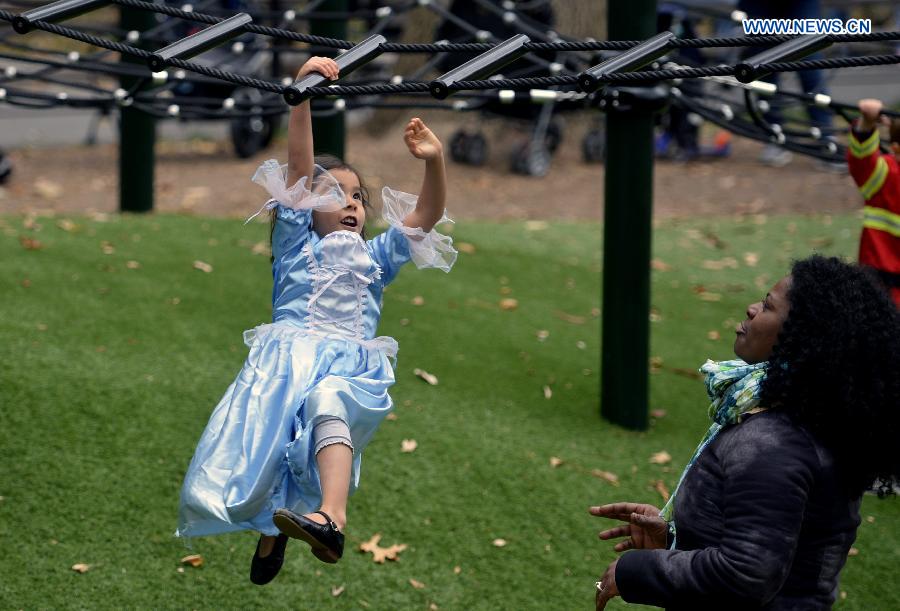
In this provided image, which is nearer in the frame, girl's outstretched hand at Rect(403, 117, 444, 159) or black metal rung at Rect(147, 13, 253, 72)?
black metal rung at Rect(147, 13, 253, 72)

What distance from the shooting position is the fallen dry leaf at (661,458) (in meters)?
4.55

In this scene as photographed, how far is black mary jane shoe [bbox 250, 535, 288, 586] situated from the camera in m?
2.82

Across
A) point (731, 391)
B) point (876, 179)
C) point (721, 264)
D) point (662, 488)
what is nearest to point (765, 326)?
point (731, 391)

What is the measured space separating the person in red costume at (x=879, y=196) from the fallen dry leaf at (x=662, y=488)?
1.19 meters

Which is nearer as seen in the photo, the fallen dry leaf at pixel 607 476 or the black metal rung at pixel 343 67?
the black metal rung at pixel 343 67

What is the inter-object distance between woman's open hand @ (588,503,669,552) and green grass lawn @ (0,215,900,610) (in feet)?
4.38

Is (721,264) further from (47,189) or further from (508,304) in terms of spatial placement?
(47,189)

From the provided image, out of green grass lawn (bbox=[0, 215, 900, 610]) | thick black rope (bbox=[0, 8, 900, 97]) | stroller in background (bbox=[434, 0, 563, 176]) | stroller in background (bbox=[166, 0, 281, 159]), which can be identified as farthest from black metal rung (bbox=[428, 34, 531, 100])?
stroller in background (bbox=[166, 0, 281, 159])

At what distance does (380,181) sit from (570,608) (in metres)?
6.64

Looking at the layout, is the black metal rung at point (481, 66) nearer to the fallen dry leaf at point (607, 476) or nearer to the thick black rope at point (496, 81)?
the thick black rope at point (496, 81)

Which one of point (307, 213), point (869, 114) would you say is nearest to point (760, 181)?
point (869, 114)

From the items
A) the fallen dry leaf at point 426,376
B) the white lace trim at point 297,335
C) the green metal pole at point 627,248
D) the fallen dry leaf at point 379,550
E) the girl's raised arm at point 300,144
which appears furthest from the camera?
the fallen dry leaf at point 426,376

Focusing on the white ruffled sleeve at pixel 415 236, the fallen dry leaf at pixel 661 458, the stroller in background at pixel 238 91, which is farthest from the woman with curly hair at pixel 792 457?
the stroller in background at pixel 238 91

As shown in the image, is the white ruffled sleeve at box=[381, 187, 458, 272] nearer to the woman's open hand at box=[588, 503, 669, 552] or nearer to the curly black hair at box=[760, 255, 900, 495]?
the woman's open hand at box=[588, 503, 669, 552]
